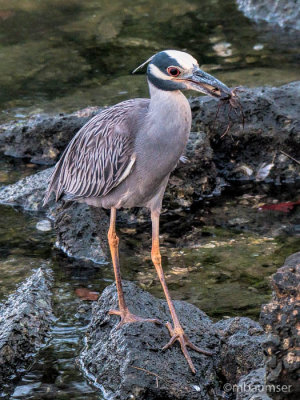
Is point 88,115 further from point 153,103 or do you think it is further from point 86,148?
point 153,103

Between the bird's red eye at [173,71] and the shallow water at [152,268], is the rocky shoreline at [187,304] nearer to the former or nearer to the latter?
the shallow water at [152,268]

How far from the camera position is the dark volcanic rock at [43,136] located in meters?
8.58

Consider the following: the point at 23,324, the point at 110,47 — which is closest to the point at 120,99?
the point at 110,47

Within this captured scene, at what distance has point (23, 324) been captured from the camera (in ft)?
18.4

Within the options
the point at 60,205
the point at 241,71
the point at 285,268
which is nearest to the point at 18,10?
the point at 241,71

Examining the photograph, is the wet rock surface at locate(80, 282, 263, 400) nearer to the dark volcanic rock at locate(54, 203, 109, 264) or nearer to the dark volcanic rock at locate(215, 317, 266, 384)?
the dark volcanic rock at locate(215, 317, 266, 384)

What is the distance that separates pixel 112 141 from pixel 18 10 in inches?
334

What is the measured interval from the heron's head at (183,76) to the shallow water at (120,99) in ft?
6.24

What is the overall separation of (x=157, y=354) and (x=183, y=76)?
1683 millimetres

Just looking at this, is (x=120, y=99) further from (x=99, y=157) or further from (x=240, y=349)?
(x=240, y=349)

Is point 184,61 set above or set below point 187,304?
above

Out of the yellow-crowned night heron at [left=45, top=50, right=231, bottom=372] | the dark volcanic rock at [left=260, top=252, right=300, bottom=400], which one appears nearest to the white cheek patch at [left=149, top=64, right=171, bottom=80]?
the yellow-crowned night heron at [left=45, top=50, right=231, bottom=372]

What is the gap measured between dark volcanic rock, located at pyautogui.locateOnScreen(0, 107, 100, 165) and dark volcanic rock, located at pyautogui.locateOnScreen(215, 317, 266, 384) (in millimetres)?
4084

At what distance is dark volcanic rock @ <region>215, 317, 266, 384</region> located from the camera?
462 centimetres
